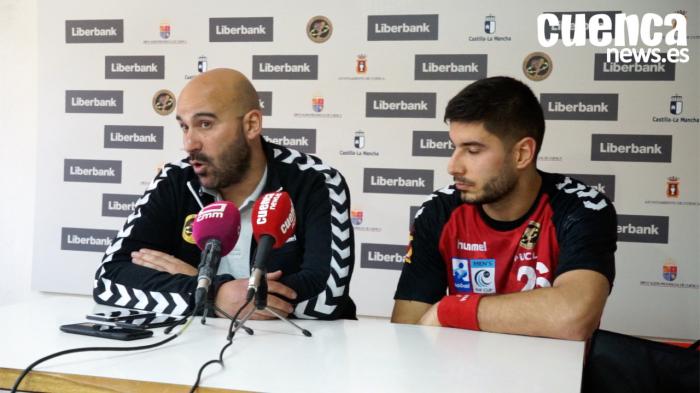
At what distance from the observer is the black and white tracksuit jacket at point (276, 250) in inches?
65.9

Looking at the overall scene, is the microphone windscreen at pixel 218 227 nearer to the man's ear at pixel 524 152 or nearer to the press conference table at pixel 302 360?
the press conference table at pixel 302 360

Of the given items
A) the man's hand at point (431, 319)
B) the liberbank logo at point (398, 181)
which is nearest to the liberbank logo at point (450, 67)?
the liberbank logo at point (398, 181)

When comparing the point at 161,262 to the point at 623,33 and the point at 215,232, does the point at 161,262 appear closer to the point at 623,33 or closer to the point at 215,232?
the point at 215,232

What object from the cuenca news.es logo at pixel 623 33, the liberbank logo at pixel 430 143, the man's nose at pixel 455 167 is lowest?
the man's nose at pixel 455 167

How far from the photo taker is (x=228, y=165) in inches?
80.4

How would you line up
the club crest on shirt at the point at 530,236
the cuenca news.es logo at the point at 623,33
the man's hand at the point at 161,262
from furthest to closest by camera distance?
the cuenca news.es logo at the point at 623,33
the club crest on shirt at the point at 530,236
the man's hand at the point at 161,262

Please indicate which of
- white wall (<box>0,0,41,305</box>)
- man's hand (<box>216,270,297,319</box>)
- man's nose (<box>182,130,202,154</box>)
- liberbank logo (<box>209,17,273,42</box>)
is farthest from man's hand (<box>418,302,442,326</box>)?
white wall (<box>0,0,41,305</box>)

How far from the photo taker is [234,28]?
3627 mm

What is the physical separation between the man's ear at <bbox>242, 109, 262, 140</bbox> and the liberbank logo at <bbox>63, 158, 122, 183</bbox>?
71.8 inches

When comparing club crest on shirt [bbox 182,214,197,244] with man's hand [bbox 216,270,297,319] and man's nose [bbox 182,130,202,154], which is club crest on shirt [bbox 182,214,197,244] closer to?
man's nose [bbox 182,130,202,154]

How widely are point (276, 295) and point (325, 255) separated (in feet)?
0.89

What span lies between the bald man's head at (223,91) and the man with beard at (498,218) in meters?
0.61

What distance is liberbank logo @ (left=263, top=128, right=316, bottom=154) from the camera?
11.6 ft

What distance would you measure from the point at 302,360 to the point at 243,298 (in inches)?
15.6
